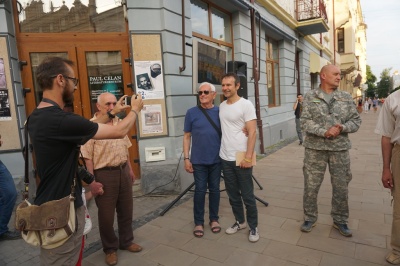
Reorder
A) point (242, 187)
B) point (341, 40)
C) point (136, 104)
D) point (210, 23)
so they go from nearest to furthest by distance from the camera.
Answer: point (136, 104) < point (242, 187) < point (210, 23) < point (341, 40)

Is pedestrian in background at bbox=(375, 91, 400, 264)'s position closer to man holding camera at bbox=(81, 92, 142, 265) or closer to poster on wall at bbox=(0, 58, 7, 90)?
man holding camera at bbox=(81, 92, 142, 265)

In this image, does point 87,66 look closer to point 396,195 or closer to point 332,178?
point 332,178

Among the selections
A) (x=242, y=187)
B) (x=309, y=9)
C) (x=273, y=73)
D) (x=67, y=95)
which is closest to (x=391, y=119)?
(x=242, y=187)

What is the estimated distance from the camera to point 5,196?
3482 millimetres

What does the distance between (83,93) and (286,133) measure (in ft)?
28.0

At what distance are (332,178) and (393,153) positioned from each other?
72 centimetres

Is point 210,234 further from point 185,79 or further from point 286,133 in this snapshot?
point 286,133

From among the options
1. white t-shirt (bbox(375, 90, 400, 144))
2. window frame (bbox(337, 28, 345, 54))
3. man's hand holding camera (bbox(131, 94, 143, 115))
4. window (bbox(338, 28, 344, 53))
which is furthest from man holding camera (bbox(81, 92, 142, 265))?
window (bbox(338, 28, 344, 53))

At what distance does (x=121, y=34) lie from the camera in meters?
5.02

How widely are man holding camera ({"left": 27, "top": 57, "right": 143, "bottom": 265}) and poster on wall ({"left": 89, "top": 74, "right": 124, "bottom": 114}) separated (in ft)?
10.5

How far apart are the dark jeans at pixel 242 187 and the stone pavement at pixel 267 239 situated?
1.02 feet

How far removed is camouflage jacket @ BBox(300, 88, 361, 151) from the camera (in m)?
3.10

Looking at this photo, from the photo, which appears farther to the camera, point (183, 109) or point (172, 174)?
point (183, 109)

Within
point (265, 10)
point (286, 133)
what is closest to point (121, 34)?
point (265, 10)
